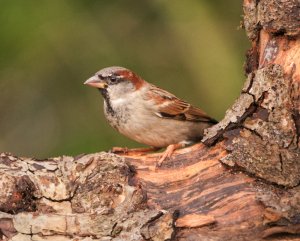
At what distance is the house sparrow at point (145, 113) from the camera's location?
189 inches

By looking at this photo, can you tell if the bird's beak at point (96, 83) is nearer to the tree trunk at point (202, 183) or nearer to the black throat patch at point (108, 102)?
the black throat patch at point (108, 102)

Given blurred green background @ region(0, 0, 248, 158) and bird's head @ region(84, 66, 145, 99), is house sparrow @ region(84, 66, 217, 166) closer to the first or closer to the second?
bird's head @ region(84, 66, 145, 99)

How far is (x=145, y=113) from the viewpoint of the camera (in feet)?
15.8

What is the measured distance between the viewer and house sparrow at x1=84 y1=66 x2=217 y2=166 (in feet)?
15.7

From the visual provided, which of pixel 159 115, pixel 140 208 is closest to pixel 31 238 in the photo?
pixel 140 208

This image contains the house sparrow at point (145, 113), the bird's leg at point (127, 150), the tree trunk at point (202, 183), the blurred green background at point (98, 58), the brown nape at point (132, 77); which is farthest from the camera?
the blurred green background at point (98, 58)

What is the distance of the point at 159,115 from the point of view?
4836mm

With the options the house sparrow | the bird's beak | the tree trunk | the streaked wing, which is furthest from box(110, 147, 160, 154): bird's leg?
the tree trunk

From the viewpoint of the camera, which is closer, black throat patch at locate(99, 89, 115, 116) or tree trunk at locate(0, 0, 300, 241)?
tree trunk at locate(0, 0, 300, 241)

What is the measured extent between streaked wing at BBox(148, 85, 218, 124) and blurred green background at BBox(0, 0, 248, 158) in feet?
4.22

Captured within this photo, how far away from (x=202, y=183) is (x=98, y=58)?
2687 millimetres

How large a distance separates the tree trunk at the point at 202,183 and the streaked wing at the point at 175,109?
889 mm

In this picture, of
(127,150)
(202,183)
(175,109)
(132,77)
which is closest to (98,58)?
(132,77)

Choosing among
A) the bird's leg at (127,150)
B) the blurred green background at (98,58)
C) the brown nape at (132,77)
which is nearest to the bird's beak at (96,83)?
the brown nape at (132,77)
